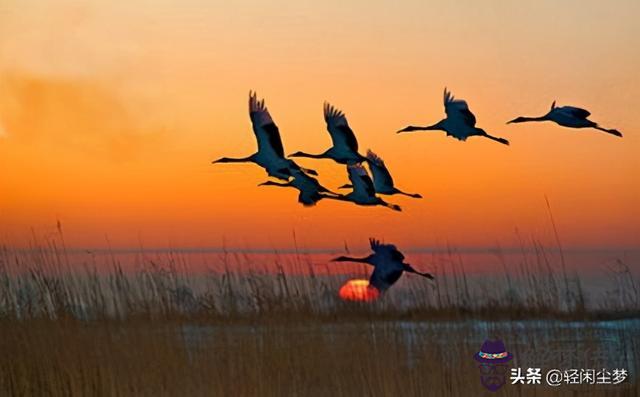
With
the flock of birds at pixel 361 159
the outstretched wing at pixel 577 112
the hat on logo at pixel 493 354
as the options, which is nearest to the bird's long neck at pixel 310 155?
the flock of birds at pixel 361 159

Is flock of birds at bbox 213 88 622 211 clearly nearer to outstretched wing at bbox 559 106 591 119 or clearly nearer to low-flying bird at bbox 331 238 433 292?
outstretched wing at bbox 559 106 591 119

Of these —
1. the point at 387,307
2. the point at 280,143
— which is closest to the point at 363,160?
the point at 280,143

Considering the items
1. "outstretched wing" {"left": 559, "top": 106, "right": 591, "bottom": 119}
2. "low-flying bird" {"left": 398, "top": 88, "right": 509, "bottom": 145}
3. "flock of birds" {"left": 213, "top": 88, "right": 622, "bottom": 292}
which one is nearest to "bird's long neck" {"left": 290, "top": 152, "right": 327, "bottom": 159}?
"flock of birds" {"left": 213, "top": 88, "right": 622, "bottom": 292}

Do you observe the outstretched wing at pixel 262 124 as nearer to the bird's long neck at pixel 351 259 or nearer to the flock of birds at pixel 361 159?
the flock of birds at pixel 361 159

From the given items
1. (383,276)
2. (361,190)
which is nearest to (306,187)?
(361,190)

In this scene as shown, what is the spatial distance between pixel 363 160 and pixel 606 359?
9.29ft

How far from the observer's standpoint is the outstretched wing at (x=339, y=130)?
422 inches

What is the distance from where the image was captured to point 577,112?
9.95 meters

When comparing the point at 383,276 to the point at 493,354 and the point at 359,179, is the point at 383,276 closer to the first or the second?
the point at 493,354

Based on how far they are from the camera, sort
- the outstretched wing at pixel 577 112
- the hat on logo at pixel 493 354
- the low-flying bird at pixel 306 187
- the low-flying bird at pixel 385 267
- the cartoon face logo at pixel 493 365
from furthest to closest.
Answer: the low-flying bird at pixel 306 187 → the outstretched wing at pixel 577 112 → the low-flying bird at pixel 385 267 → the hat on logo at pixel 493 354 → the cartoon face logo at pixel 493 365

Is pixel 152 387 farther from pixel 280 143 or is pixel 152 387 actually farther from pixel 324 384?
pixel 280 143

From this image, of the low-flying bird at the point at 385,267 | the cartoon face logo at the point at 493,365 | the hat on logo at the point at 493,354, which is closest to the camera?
the cartoon face logo at the point at 493,365

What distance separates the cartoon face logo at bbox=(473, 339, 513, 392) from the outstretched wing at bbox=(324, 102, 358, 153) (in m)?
2.45

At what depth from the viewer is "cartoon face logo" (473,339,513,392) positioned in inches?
329
